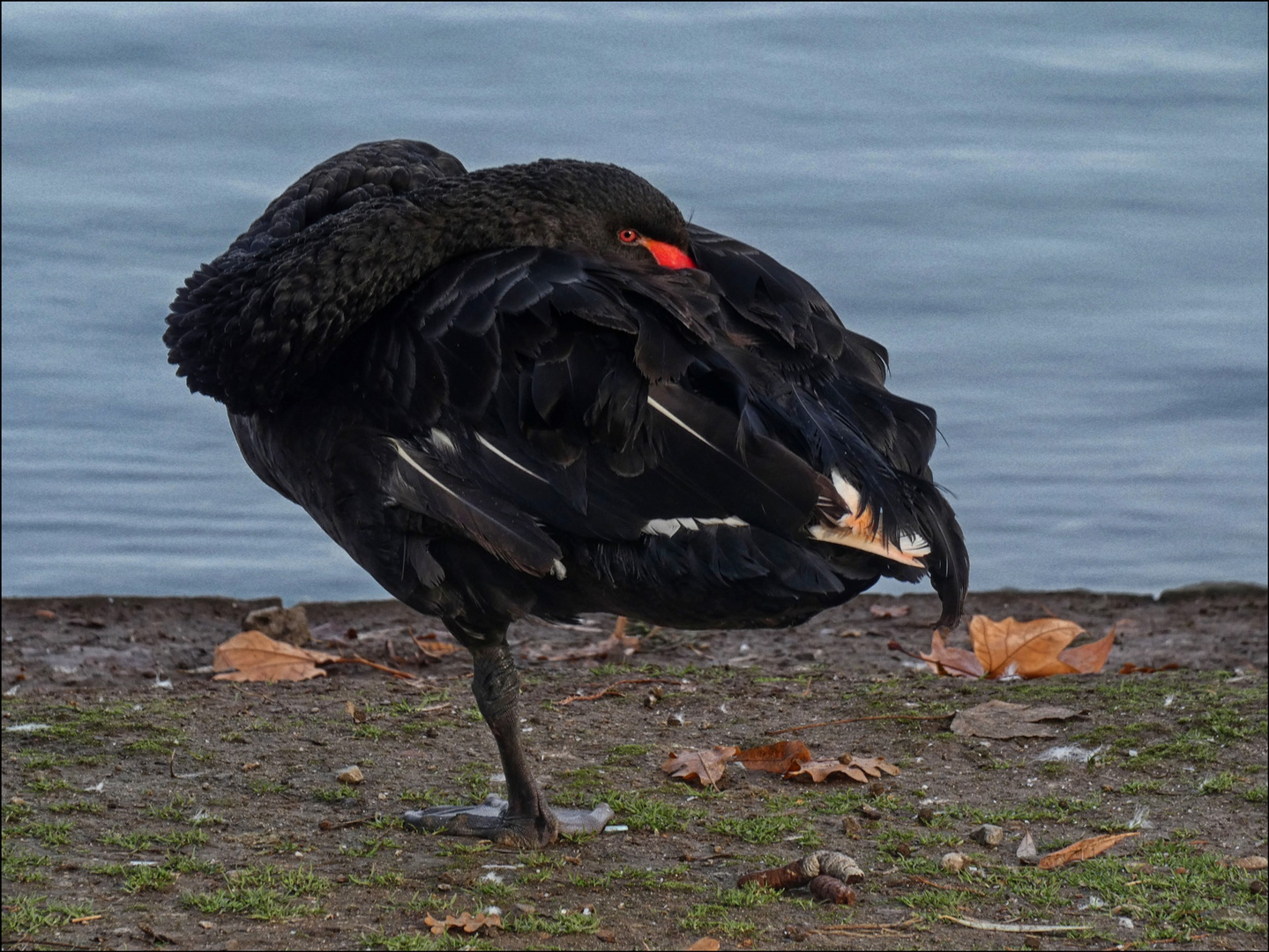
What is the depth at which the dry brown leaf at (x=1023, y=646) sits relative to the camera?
5844mm

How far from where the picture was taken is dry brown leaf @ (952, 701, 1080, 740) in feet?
16.2

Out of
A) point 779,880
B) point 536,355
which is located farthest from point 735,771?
point 536,355

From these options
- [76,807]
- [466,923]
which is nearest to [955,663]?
[466,923]

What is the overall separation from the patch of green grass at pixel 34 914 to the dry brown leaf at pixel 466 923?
0.79 meters

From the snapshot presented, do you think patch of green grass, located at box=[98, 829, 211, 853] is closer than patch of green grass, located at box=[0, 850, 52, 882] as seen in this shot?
No

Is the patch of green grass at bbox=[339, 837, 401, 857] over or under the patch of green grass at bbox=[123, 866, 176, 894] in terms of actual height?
over

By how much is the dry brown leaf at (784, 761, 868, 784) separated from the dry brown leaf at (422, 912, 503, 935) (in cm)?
140

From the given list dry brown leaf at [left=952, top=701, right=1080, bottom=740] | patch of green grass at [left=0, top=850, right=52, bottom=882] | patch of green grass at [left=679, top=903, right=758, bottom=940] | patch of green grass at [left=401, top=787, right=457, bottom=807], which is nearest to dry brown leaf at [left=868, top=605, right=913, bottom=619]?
dry brown leaf at [left=952, top=701, right=1080, bottom=740]

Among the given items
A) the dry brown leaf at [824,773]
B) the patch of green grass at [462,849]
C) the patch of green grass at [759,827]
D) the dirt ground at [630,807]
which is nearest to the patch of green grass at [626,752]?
the dirt ground at [630,807]

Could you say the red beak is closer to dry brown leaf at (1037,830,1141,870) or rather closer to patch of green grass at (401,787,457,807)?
patch of green grass at (401,787,457,807)

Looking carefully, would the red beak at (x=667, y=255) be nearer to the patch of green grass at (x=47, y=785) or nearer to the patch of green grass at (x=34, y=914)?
the patch of green grass at (x=34, y=914)

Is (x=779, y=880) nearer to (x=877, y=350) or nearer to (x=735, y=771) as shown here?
(x=735, y=771)

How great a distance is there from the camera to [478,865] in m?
3.81

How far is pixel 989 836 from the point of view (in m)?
4.01
